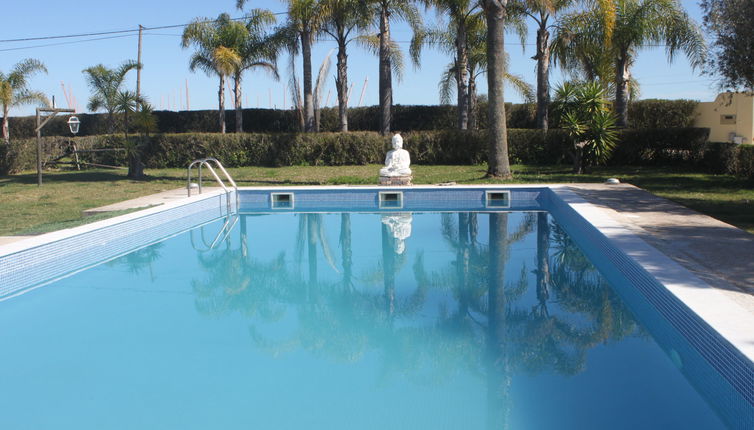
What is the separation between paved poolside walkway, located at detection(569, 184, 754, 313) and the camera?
5586mm

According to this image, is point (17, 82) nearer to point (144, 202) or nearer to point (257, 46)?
point (257, 46)

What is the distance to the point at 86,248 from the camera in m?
8.88

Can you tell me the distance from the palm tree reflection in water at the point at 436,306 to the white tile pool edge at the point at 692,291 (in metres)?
0.48

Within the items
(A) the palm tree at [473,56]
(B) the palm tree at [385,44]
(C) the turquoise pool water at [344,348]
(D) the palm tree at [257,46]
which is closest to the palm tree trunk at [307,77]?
(B) the palm tree at [385,44]

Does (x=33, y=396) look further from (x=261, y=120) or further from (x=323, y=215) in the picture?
(x=261, y=120)

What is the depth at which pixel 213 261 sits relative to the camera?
347 inches

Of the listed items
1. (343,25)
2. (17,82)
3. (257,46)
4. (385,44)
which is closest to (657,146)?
(385,44)

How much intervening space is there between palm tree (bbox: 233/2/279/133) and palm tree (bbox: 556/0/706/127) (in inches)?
461

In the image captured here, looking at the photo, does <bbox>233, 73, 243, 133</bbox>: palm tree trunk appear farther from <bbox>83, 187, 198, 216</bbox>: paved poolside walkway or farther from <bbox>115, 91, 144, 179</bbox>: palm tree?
<bbox>83, 187, 198, 216</bbox>: paved poolside walkway

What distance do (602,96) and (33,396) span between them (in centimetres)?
1511

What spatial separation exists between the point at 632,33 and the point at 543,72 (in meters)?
2.91

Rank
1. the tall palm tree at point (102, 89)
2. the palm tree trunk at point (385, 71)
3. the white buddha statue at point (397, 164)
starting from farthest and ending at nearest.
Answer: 1. the tall palm tree at point (102, 89)
2. the palm tree trunk at point (385, 71)
3. the white buddha statue at point (397, 164)

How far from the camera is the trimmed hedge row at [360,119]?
82.4 feet

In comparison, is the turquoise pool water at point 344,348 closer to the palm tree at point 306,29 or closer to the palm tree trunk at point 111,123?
the palm tree at point 306,29
